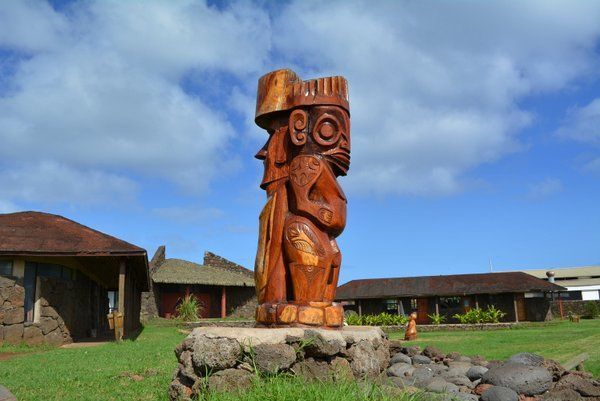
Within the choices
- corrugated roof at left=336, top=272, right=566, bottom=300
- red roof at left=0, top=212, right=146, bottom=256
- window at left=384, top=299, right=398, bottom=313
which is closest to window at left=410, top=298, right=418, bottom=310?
window at left=384, top=299, right=398, bottom=313

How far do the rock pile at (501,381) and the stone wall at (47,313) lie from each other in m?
10.9

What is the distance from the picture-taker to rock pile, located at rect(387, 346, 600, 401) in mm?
5555

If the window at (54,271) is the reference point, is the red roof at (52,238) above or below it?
above

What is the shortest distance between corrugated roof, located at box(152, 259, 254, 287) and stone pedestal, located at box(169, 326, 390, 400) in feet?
78.7

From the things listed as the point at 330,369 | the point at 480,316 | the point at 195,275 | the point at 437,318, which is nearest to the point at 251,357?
the point at 330,369

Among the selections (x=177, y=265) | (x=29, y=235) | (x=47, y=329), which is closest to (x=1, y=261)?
(x=29, y=235)

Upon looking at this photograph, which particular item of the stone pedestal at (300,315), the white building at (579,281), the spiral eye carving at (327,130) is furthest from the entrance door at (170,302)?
the white building at (579,281)

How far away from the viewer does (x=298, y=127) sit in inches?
254

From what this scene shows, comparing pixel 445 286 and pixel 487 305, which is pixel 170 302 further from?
pixel 487 305

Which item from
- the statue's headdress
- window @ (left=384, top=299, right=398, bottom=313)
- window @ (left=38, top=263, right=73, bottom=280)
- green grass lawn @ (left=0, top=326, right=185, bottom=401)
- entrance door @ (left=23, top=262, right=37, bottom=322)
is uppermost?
the statue's headdress

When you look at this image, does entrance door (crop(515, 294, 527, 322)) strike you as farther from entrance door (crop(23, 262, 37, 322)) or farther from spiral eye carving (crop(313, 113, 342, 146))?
spiral eye carving (crop(313, 113, 342, 146))

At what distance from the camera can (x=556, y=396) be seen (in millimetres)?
5629

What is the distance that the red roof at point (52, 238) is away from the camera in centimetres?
1408

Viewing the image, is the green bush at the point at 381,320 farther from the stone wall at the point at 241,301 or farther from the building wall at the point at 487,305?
the stone wall at the point at 241,301
